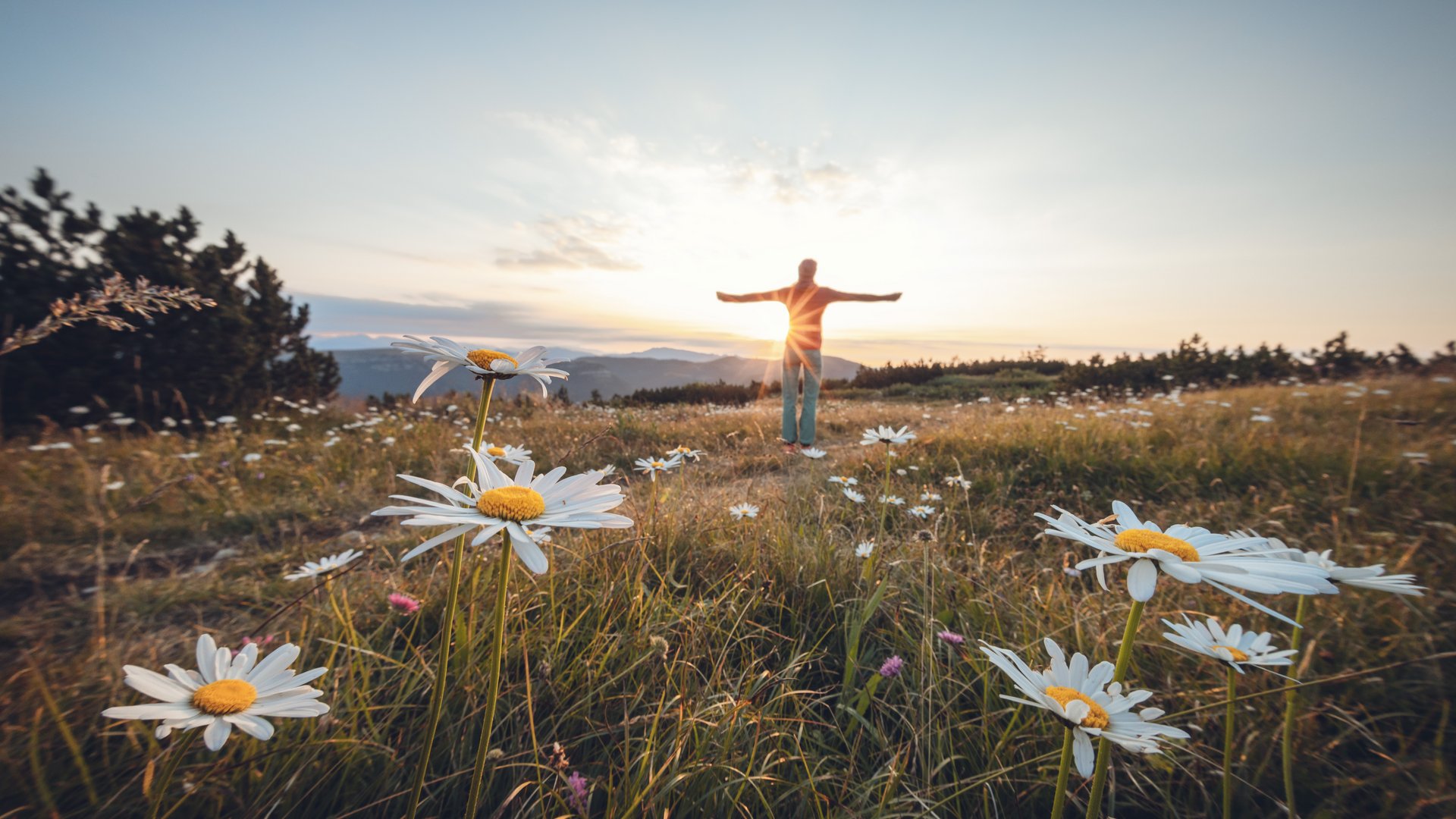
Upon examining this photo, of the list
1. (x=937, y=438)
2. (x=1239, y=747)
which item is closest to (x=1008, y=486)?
(x=937, y=438)

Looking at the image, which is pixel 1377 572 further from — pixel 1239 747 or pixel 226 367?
pixel 226 367

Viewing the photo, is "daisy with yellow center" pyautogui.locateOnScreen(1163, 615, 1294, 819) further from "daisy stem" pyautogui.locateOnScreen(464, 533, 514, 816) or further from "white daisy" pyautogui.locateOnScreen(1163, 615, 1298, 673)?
"daisy stem" pyautogui.locateOnScreen(464, 533, 514, 816)

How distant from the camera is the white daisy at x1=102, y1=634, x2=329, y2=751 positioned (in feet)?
2.51

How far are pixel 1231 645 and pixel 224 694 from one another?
1901mm

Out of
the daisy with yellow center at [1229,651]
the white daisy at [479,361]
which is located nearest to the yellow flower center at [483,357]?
the white daisy at [479,361]

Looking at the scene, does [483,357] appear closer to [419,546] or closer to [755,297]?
[419,546]

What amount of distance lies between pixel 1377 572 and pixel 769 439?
540cm

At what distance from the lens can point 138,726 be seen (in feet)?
4.38

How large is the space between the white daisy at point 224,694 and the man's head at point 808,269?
664cm

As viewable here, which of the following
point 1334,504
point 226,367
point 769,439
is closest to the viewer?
point 1334,504

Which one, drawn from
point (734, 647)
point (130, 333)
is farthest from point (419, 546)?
point (130, 333)

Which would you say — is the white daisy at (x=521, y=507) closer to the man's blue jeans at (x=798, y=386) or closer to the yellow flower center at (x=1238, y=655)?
the yellow flower center at (x=1238, y=655)

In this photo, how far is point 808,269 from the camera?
697cm

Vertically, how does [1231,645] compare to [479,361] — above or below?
below
